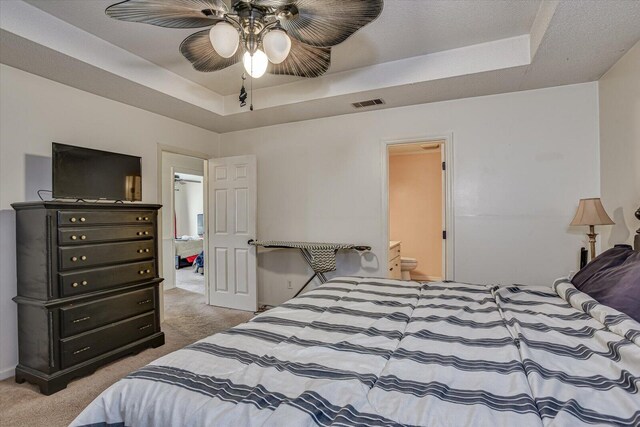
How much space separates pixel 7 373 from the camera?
2543 millimetres

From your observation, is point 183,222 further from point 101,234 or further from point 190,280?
point 101,234

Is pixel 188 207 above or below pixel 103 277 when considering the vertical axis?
above

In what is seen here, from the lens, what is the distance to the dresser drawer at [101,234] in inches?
96.7

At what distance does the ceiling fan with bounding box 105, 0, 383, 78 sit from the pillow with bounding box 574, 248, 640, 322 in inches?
67.2

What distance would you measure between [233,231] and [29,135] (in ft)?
7.29

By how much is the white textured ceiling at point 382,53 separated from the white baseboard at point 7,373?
2.33 m

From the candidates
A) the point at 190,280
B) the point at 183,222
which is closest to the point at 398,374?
the point at 190,280

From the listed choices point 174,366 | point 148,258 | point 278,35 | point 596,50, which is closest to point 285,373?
point 174,366

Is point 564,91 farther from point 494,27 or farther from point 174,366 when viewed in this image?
point 174,366

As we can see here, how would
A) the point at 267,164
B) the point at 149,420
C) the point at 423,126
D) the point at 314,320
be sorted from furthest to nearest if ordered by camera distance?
the point at 267,164 < the point at 423,126 < the point at 314,320 < the point at 149,420

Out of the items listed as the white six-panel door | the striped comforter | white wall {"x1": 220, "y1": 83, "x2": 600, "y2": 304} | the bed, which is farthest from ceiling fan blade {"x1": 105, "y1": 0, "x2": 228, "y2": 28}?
the bed

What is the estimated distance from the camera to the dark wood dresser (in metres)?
2.38

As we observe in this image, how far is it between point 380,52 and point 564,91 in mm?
1734

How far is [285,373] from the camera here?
1.07m
